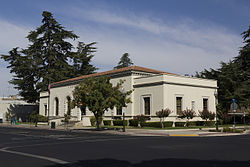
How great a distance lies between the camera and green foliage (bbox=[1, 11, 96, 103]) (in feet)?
210

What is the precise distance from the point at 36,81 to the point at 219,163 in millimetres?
61464

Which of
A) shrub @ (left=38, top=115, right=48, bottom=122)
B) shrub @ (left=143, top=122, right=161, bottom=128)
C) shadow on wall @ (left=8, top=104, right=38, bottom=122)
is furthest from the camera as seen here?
shadow on wall @ (left=8, top=104, right=38, bottom=122)

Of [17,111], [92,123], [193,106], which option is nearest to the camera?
[193,106]

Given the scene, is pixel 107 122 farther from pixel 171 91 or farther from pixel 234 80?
pixel 234 80

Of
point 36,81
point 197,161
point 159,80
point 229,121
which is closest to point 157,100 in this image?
point 159,80

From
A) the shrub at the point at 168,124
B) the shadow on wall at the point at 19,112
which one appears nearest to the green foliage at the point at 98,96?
the shrub at the point at 168,124

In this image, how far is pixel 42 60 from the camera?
6588cm

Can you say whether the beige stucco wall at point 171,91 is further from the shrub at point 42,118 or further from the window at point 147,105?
the shrub at point 42,118

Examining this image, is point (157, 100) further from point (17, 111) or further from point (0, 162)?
point (17, 111)

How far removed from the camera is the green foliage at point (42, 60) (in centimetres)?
6406

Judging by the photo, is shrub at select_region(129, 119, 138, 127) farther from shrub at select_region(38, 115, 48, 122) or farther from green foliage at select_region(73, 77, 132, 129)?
shrub at select_region(38, 115, 48, 122)

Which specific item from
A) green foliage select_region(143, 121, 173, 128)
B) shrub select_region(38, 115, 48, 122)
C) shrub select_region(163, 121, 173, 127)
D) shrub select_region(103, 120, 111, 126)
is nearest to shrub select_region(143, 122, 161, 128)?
green foliage select_region(143, 121, 173, 128)

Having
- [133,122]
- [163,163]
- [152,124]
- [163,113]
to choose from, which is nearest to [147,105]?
[133,122]

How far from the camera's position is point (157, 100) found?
1545 inches
